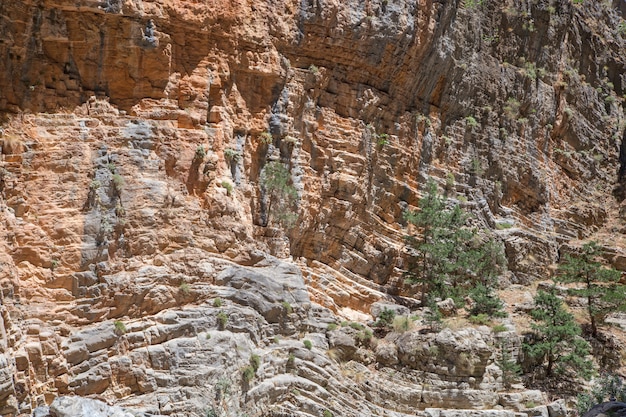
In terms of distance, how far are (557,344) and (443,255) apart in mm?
4782

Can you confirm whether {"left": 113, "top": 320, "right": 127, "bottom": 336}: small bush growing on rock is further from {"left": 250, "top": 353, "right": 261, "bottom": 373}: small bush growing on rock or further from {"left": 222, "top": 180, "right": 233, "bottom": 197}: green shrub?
{"left": 222, "top": 180, "right": 233, "bottom": 197}: green shrub

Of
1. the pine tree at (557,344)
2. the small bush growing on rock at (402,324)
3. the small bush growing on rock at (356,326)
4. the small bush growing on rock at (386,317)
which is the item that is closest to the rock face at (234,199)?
the small bush growing on rock at (402,324)

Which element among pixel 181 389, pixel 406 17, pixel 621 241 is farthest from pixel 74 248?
pixel 621 241

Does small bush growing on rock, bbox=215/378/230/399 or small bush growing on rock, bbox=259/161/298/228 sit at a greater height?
small bush growing on rock, bbox=259/161/298/228

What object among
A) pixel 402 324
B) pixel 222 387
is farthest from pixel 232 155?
pixel 402 324

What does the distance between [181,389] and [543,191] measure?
22.5 meters

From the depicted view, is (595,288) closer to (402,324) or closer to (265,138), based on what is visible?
(402,324)

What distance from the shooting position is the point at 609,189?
122ft

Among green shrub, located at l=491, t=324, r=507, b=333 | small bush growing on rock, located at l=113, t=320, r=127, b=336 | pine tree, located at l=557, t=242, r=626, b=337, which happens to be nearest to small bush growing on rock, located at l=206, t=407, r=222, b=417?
small bush growing on rock, located at l=113, t=320, r=127, b=336

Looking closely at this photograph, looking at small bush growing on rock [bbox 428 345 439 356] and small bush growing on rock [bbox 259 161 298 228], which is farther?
small bush growing on rock [bbox 259 161 298 228]

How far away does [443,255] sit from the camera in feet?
80.2

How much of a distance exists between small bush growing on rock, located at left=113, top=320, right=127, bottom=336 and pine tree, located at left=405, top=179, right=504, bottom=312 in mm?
10929

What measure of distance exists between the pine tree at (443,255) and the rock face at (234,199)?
2.79 feet

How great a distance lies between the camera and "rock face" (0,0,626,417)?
15.9m
